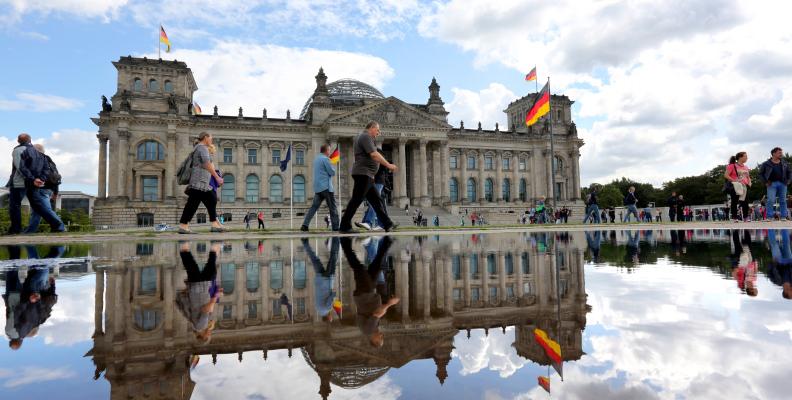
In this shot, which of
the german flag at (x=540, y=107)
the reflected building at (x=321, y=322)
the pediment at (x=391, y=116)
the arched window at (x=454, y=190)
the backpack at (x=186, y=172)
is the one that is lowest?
the reflected building at (x=321, y=322)

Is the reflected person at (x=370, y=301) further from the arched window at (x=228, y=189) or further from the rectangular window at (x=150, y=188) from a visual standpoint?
the rectangular window at (x=150, y=188)

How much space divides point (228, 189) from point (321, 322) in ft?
152

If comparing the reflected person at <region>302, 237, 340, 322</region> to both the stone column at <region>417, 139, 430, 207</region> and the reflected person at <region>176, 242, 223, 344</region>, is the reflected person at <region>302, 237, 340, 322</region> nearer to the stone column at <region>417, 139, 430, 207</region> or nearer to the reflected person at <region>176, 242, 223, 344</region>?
the reflected person at <region>176, 242, 223, 344</region>

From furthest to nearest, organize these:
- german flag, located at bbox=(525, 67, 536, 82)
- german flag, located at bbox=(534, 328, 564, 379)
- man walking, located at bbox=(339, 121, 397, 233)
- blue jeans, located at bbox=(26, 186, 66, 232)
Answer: german flag, located at bbox=(525, 67, 536, 82) → blue jeans, located at bbox=(26, 186, 66, 232) → man walking, located at bbox=(339, 121, 397, 233) → german flag, located at bbox=(534, 328, 564, 379)

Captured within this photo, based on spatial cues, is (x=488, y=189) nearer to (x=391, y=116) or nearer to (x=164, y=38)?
(x=391, y=116)

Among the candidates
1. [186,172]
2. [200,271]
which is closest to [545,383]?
[200,271]

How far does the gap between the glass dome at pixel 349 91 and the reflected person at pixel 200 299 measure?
54432 mm

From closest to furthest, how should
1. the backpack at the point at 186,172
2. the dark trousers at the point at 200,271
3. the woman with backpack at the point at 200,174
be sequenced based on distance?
1. the dark trousers at the point at 200,271
2. the woman with backpack at the point at 200,174
3. the backpack at the point at 186,172

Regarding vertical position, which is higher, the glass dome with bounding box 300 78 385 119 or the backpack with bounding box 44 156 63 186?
the glass dome with bounding box 300 78 385 119

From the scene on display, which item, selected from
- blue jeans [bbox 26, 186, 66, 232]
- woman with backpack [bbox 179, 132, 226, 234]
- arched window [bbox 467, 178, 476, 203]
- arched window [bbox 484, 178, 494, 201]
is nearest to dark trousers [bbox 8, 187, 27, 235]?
blue jeans [bbox 26, 186, 66, 232]

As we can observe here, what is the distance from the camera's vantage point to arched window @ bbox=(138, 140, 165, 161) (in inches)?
1689

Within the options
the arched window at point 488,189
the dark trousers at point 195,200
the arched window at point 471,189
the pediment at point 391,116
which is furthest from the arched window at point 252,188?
the dark trousers at point 195,200

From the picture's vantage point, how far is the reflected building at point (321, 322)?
1.42 meters

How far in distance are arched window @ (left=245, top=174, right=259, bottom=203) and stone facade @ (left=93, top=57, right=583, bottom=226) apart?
0.10 m
